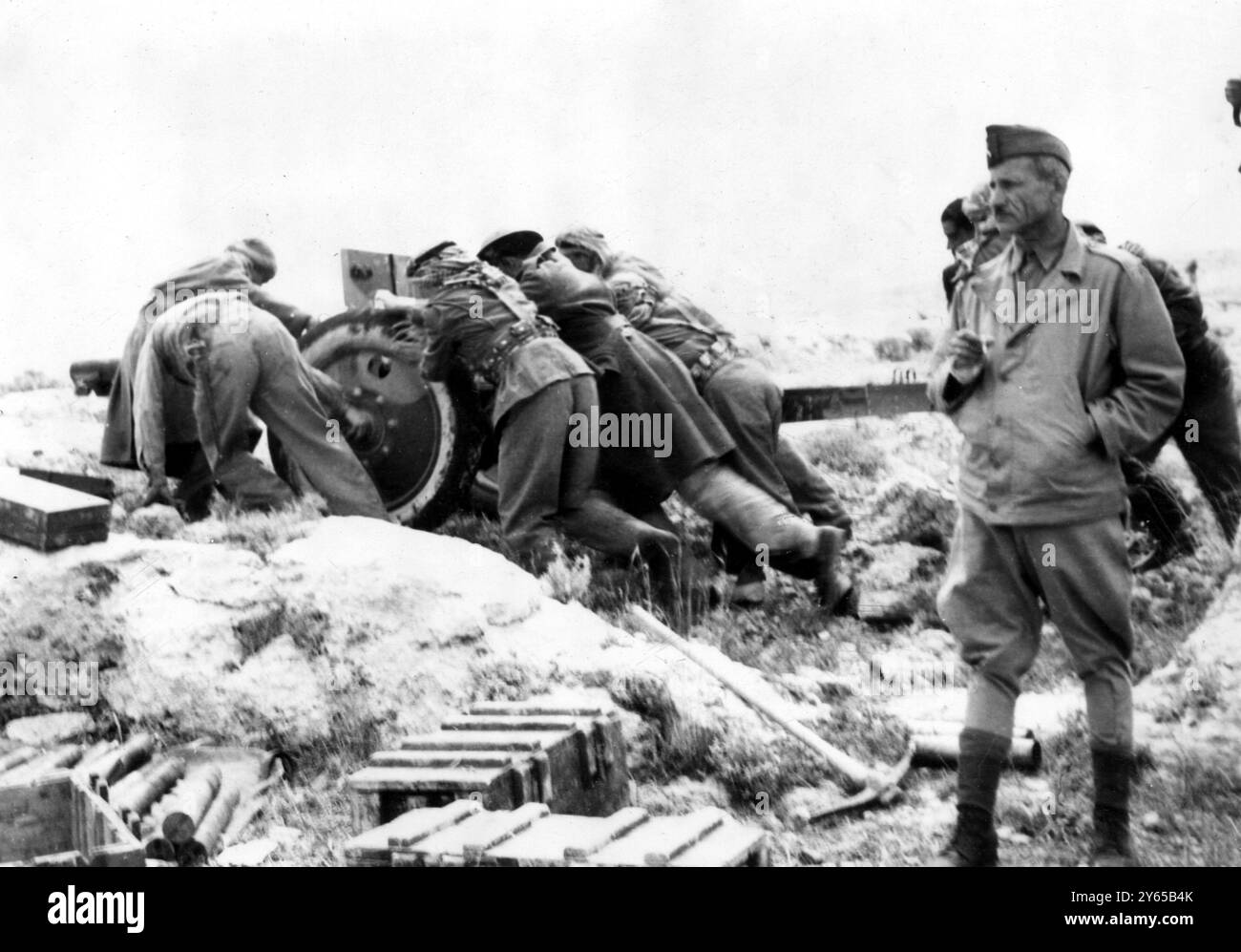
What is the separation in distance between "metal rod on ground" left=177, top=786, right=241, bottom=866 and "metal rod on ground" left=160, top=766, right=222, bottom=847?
18 millimetres

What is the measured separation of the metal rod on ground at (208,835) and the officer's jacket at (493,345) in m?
1.97

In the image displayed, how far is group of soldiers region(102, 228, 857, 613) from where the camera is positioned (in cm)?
781

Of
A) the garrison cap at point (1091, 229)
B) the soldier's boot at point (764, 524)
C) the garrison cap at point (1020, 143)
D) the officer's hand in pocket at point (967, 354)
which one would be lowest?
the soldier's boot at point (764, 524)

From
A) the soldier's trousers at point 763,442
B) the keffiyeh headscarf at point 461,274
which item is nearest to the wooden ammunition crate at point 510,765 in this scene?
the soldier's trousers at point 763,442

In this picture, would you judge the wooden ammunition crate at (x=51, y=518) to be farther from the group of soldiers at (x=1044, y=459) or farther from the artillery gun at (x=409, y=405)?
the group of soldiers at (x=1044, y=459)

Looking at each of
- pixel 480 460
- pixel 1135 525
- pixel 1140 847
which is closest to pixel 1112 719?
pixel 1140 847

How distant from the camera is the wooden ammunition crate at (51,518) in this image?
7.35 m

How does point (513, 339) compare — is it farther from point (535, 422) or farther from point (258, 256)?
point (258, 256)

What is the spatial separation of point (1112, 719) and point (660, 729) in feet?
5.27

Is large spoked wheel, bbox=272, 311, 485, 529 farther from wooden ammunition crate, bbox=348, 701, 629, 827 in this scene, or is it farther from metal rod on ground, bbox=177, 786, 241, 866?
metal rod on ground, bbox=177, 786, 241, 866

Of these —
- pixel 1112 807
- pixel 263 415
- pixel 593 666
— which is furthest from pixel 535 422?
pixel 1112 807

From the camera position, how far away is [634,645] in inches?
275

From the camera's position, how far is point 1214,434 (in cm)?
726

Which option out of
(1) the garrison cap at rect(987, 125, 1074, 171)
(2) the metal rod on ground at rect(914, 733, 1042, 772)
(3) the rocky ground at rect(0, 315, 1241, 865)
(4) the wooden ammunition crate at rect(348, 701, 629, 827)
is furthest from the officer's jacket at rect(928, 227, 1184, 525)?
(4) the wooden ammunition crate at rect(348, 701, 629, 827)
